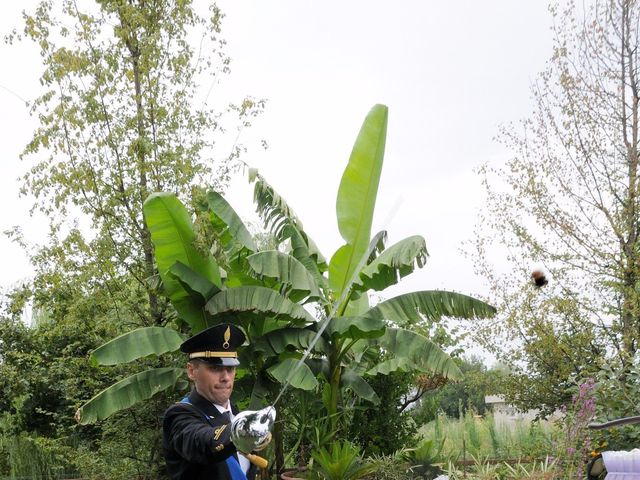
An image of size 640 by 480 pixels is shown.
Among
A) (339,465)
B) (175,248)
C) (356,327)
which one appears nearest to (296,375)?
(356,327)

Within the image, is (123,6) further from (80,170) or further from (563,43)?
(563,43)

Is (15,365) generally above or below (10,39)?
Answer: below

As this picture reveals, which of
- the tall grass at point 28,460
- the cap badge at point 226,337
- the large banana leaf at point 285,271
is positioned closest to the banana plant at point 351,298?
the large banana leaf at point 285,271

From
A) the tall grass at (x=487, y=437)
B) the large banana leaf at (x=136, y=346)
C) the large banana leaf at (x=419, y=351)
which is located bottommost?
the tall grass at (x=487, y=437)

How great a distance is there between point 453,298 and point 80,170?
4651 millimetres

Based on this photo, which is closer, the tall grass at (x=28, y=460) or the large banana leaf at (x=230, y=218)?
the large banana leaf at (x=230, y=218)

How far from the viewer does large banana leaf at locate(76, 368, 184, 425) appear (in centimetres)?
853

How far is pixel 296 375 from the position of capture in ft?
27.1

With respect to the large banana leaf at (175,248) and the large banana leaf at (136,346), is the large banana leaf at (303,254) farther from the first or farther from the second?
the large banana leaf at (136,346)

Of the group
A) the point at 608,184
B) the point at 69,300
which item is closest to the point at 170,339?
the point at 69,300

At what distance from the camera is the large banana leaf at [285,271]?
26.6 ft

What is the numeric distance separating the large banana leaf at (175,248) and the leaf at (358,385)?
72.2 inches

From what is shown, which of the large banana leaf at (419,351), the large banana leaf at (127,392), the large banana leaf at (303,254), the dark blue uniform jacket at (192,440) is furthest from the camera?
the large banana leaf at (303,254)

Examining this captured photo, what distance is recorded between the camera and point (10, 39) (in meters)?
10.3
